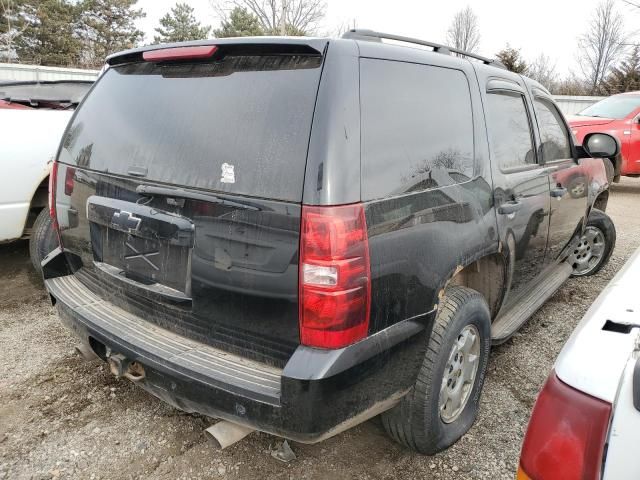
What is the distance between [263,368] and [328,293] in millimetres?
432

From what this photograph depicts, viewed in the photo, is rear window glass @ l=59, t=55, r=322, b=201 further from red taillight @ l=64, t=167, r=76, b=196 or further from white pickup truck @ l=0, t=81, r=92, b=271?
white pickup truck @ l=0, t=81, r=92, b=271

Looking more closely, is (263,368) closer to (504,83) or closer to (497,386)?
(497,386)

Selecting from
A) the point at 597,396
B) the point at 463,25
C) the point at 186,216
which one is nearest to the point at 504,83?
the point at 186,216

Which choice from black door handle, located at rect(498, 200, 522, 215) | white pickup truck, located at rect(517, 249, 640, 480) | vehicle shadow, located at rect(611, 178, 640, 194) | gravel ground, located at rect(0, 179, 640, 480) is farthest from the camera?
vehicle shadow, located at rect(611, 178, 640, 194)

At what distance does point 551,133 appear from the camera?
3.62m

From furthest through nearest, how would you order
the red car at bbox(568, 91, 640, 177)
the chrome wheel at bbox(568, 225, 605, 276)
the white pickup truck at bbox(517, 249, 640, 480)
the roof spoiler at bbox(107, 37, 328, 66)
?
the red car at bbox(568, 91, 640, 177) → the chrome wheel at bbox(568, 225, 605, 276) → the roof spoiler at bbox(107, 37, 328, 66) → the white pickup truck at bbox(517, 249, 640, 480)

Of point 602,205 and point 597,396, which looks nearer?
point 597,396

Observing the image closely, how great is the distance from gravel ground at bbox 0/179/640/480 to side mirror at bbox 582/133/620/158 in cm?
174

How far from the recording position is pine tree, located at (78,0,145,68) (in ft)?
101

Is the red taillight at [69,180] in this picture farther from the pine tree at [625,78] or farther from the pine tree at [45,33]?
the pine tree at [45,33]

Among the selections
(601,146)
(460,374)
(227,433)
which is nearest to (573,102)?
(601,146)

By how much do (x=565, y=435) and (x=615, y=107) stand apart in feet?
36.7

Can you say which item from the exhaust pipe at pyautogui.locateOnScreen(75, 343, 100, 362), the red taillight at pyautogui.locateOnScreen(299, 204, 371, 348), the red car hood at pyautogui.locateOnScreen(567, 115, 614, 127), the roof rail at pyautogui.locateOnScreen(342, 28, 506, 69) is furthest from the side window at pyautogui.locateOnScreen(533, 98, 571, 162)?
the red car hood at pyautogui.locateOnScreen(567, 115, 614, 127)

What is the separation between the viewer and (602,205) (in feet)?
16.8
